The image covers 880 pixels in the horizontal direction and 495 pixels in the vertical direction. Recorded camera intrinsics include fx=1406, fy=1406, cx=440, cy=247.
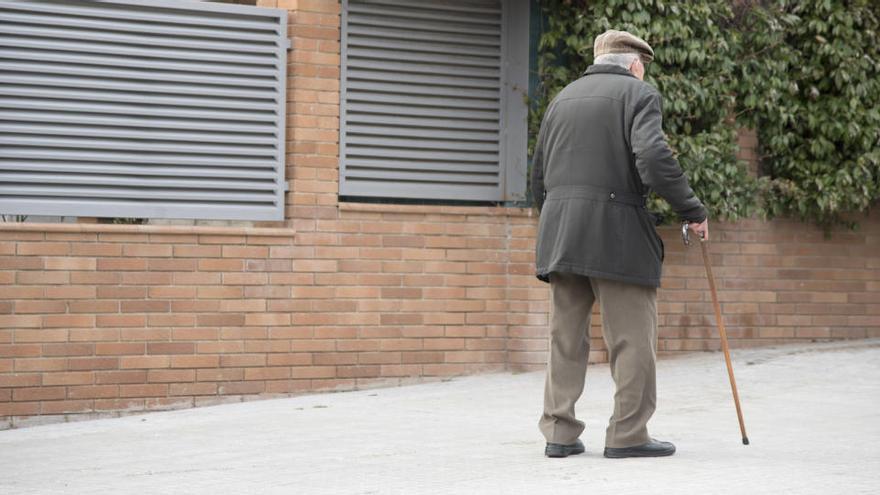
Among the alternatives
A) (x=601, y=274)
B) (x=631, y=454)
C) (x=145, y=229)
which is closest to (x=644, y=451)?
(x=631, y=454)

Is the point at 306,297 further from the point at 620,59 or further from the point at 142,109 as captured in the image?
the point at 620,59

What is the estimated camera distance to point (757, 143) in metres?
10.5

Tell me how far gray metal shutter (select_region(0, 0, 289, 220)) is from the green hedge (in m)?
2.02

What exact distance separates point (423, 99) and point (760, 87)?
2.50 metres

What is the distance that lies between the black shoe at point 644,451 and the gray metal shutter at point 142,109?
350 cm

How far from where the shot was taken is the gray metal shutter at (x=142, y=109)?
27.9 ft

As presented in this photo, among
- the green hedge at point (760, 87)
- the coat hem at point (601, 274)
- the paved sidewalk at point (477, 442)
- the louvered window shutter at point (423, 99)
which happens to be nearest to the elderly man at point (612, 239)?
the coat hem at point (601, 274)

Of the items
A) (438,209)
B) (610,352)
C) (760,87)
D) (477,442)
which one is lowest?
(477,442)

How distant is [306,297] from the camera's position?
359 inches

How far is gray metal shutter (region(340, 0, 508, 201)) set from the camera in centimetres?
939

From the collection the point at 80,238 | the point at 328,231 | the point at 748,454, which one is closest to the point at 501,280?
the point at 328,231

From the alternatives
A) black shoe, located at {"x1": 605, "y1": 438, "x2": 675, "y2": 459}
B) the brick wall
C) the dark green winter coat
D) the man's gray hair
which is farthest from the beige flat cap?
the brick wall

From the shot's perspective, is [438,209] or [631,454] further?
[438,209]

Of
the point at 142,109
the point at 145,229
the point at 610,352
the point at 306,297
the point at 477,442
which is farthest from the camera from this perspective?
the point at 306,297
